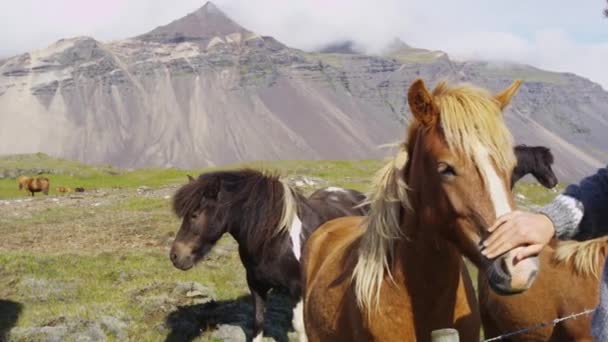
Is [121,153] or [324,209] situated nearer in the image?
[324,209]

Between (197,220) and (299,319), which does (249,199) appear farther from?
(299,319)

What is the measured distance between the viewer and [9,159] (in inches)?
3514

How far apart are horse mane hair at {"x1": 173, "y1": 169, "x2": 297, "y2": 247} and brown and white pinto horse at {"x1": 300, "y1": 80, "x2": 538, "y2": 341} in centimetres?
425

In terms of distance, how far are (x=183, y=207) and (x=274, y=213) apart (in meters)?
1.36

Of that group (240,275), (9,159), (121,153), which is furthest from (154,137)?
(240,275)

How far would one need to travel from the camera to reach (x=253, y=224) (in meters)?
8.98

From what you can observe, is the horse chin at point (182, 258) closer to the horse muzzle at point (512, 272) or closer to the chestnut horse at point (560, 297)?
the chestnut horse at point (560, 297)

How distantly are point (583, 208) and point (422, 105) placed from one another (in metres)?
0.99

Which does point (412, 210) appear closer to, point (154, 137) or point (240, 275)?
point (240, 275)

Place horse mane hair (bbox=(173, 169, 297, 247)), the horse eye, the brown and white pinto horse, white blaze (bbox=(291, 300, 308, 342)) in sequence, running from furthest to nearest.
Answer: horse mane hair (bbox=(173, 169, 297, 247)) → white blaze (bbox=(291, 300, 308, 342)) → the horse eye → the brown and white pinto horse

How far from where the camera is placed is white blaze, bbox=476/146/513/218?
2.81 meters

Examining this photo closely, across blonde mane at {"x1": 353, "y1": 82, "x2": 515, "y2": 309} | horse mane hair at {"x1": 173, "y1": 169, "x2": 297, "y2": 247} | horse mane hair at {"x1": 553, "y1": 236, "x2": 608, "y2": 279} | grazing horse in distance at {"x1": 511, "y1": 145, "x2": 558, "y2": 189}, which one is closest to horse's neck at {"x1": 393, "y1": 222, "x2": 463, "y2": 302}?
blonde mane at {"x1": 353, "y1": 82, "x2": 515, "y2": 309}

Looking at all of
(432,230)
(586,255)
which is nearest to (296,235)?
(586,255)

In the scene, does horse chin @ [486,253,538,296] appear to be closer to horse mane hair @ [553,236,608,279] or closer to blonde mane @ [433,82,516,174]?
blonde mane @ [433,82,516,174]
